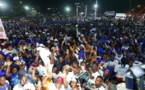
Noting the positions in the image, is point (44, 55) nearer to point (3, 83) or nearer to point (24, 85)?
point (24, 85)

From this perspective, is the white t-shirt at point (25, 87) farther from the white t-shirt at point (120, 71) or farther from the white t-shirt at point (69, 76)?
the white t-shirt at point (120, 71)

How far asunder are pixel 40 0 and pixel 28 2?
5.09 m

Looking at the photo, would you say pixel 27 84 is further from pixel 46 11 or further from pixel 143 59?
pixel 46 11

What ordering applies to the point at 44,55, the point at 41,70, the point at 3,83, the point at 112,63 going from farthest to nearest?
the point at 112,63
the point at 44,55
the point at 41,70
the point at 3,83

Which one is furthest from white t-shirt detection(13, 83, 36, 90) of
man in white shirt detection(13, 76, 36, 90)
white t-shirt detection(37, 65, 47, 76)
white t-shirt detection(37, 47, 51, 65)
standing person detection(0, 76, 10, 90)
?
white t-shirt detection(37, 47, 51, 65)

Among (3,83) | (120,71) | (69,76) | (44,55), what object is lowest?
(120,71)

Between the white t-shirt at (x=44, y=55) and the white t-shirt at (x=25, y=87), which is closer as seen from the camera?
the white t-shirt at (x=25, y=87)

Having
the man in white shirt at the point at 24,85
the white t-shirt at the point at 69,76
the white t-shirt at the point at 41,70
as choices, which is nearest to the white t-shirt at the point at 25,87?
the man in white shirt at the point at 24,85

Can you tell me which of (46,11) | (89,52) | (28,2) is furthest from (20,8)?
(89,52)

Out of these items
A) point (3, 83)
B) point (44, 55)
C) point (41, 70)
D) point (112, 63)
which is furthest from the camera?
point (112, 63)

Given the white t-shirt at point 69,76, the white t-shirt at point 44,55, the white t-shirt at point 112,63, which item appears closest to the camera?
the white t-shirt at point 69,76

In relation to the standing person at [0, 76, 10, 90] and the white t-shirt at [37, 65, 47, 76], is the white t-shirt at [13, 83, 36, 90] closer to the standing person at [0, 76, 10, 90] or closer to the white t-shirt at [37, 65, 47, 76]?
the standing person at [0, 76, 10, 90]

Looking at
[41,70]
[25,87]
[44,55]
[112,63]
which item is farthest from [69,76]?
[112,63]

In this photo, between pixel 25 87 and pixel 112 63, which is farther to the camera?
pixel 112 63
